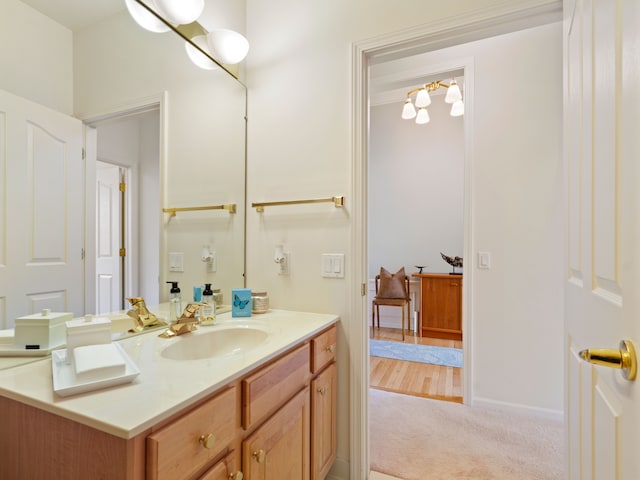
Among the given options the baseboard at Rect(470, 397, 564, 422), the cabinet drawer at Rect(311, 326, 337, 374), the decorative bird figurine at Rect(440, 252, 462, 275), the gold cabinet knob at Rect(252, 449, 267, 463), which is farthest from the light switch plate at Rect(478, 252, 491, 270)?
the gold cabinet knob at Rect(252, 449, 267, 463)

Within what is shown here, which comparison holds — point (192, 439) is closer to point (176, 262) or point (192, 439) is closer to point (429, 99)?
point (176, 262)

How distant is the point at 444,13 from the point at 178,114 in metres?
1.26

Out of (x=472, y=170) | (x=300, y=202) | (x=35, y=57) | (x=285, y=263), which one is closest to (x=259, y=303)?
(x=285, y=263)

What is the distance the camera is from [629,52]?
58 centimetres

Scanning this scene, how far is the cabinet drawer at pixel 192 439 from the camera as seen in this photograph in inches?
25.7

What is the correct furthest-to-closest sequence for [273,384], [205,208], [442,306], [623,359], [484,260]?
[442,306]
[484,260]
[205,208]
[273,384]
[623,359]

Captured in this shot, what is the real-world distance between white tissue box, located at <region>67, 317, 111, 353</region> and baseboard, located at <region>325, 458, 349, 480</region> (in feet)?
3.96

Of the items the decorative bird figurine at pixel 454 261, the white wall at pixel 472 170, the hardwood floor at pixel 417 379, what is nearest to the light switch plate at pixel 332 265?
the white wall at pixel 472 170

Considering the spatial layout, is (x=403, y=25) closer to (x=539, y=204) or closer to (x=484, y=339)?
(x=539, y=204)

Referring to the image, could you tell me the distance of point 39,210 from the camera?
0.99 m

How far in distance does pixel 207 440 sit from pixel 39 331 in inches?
24.2

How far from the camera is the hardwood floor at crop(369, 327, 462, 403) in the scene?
8.41 feet

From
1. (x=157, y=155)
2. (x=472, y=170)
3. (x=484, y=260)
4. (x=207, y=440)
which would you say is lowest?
(x=207, y=440)

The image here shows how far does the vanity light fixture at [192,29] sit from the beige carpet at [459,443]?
87.8 inches
